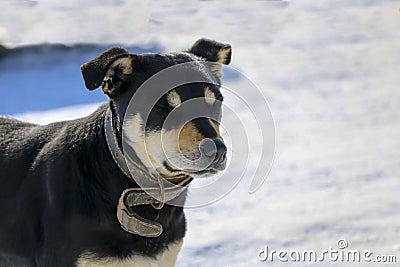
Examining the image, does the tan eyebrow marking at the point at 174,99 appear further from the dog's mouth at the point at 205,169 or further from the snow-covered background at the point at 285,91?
the snow-covered background at the point at 285,91

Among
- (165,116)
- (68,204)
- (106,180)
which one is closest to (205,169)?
(165,116)

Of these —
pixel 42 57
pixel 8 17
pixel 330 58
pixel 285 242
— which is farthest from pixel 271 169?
A: pixel 8 17

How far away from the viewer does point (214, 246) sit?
4609 mm

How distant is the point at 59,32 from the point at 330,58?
2.81 metres

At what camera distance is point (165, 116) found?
9.92 ft

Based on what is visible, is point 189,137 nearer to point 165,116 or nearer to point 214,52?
point 165,116

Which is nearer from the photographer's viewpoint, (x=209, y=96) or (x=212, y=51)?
(x=209, y=96)

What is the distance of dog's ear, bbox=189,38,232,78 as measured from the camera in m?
3.42

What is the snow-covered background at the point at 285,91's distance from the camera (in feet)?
15.8

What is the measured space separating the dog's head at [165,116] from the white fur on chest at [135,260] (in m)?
0.36

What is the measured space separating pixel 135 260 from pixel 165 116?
599 millimetres

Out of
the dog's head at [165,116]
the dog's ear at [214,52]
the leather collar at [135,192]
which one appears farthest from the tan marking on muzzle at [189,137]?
the dog's ear at [214,52]

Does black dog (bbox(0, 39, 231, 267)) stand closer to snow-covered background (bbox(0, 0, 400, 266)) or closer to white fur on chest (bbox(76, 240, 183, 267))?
white fur on chest (bbox(76, 240, 183, 267))

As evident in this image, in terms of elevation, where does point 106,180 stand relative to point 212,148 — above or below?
below
